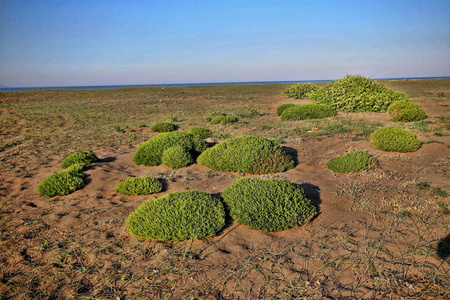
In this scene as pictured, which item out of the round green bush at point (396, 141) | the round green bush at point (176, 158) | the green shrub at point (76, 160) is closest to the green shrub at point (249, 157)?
the round green bush at point (176, 158)

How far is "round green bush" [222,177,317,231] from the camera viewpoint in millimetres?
4449

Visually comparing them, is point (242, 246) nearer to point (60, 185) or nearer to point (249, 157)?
point (249, 157)

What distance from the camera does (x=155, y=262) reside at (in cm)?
369

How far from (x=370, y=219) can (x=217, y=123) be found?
1053cm

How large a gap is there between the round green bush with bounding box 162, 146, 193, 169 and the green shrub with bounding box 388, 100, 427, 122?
35.3 ft

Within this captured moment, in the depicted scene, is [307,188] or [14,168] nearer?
[307,188]

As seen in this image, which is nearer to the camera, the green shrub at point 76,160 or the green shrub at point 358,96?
the green shrub at point 76,160

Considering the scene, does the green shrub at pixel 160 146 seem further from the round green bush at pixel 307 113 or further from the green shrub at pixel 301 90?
the green shrub at pixel 301 90

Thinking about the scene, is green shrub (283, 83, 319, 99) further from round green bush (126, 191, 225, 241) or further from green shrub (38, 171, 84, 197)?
round green bush (126, 191, 225, 241)

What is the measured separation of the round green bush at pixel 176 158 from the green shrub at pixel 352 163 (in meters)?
3.89

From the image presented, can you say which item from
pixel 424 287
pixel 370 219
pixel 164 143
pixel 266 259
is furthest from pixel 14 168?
pixel 424 287

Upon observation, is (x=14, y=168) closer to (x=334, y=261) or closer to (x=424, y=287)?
(x=334, y=261)

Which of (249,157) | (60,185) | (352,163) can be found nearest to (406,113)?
(352,163)

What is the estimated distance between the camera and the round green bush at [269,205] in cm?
445
